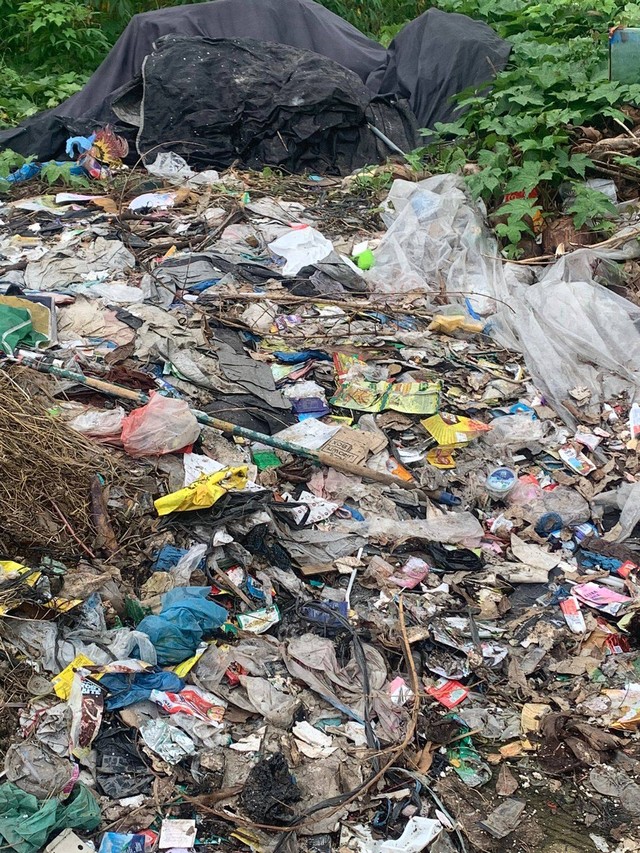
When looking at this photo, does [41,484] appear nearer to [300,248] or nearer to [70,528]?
[70,528]

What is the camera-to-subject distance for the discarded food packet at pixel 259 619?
3.31 meters

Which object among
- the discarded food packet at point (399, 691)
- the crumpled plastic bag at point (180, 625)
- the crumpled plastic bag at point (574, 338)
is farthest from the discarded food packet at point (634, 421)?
the crumpled plastic bag at point (180, 625)

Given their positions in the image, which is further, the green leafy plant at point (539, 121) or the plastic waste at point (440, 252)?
the green leafy plant at point (539, 121)

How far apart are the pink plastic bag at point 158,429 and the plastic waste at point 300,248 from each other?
6.36 feet

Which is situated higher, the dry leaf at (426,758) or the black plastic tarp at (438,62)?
the black plastic tarp at (438,62)

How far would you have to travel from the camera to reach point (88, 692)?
284 cm

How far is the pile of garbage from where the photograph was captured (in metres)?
2.78

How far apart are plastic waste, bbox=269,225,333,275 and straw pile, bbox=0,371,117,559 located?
94.5 inches

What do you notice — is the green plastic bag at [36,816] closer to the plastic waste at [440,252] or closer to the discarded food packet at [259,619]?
the discarded food packet at [259,619]

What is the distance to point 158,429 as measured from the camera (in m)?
3.80

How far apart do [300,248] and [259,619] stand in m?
3.00

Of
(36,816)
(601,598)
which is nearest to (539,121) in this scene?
(601,598)

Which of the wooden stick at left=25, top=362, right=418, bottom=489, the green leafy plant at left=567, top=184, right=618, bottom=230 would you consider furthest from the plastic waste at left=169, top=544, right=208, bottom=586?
the green leafy plant at left=567, top=184, right=618, bottom=230

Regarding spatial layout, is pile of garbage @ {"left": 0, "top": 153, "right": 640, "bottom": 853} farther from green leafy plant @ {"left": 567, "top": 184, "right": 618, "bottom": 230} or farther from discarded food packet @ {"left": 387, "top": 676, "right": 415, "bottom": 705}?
green leafy plant @ {"left": 567, "top": 184, "right": 618, "bottom": 230}
